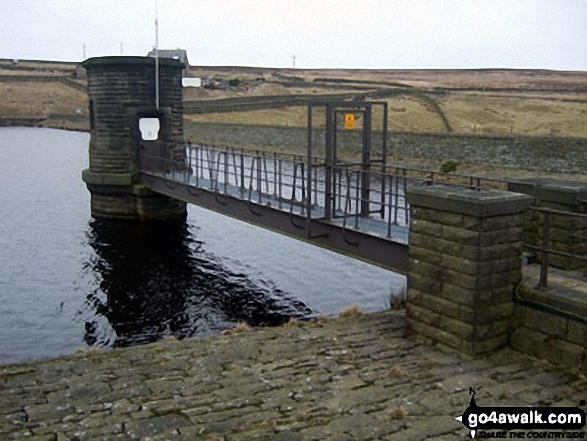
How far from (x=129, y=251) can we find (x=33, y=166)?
21833 mm

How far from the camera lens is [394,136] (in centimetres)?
4116

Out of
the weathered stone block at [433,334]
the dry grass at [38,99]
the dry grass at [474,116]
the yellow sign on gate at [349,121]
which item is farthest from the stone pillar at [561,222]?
the dry grass at [38,99]

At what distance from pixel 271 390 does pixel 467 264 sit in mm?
2654

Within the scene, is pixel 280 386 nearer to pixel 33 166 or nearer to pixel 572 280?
pixel 572 280

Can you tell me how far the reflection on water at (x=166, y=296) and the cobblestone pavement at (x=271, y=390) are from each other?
5.05 meters

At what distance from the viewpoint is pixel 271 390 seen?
718cm

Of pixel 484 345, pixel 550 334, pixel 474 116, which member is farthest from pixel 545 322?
pixel 474 116

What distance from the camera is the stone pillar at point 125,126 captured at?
24203 mm

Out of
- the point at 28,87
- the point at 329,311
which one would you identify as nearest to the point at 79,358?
the point at 329,311

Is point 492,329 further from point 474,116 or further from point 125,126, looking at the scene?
point 474,116

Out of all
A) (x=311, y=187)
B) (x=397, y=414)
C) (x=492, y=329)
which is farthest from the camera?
(x=311, y=187)

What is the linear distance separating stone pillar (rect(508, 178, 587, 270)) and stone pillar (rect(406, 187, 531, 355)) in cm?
155

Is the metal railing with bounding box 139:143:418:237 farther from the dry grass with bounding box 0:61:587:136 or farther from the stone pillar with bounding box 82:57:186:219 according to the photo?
the dry grass with bounding box 0:61:587:136

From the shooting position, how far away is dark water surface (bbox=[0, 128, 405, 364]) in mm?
13852
